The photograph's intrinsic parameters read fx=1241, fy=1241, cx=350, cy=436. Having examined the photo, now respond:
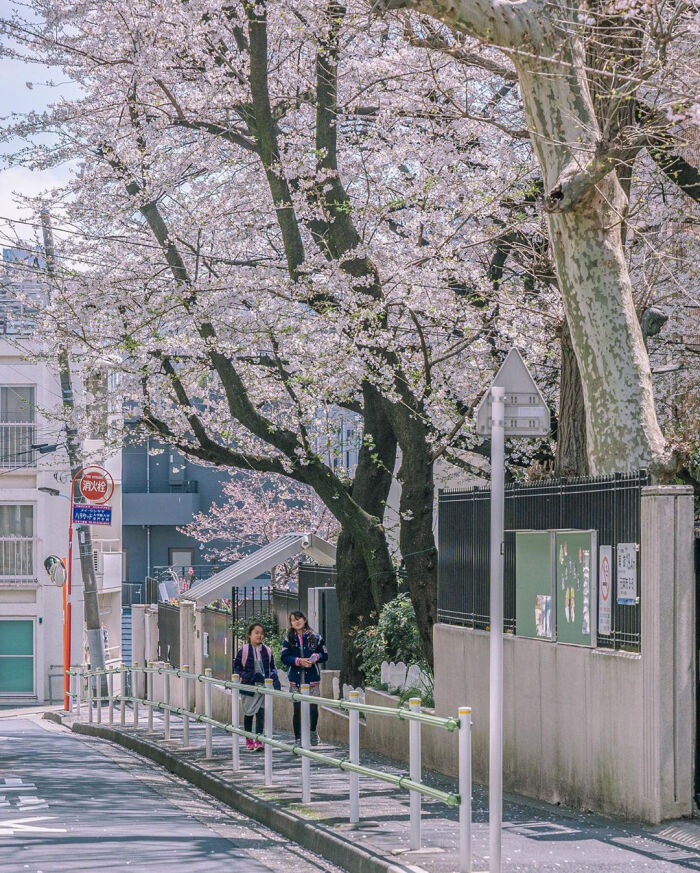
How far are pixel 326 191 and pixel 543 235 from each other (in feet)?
8.59

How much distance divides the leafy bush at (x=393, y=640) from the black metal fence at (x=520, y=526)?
2.65 metres

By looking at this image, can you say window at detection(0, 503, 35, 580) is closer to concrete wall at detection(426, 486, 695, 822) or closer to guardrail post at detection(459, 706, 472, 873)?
concrete wall at detection(426, 486, 695, 822)

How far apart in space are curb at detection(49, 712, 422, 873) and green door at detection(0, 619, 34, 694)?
2345cm

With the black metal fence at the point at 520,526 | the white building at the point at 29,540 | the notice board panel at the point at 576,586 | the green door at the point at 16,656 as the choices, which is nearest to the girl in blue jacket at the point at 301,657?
the black metal fence at the point at 520,526

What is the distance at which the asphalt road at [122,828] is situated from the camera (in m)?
8.23

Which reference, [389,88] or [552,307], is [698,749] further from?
[389,88]

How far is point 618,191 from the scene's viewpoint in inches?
408

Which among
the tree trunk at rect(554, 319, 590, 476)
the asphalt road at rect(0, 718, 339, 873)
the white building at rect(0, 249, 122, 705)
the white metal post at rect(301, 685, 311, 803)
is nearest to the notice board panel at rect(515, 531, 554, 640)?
the tree trunk at rect(554, 319, 590, 476)

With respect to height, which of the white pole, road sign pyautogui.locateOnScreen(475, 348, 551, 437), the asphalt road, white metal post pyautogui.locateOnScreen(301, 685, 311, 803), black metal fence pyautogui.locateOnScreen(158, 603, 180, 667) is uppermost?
road sign pyautogui.locateOnScreen(475, 348, 551, 437)

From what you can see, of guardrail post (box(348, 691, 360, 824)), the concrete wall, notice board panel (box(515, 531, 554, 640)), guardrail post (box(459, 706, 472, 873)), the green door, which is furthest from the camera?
the green door

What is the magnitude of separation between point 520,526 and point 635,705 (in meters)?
2.46

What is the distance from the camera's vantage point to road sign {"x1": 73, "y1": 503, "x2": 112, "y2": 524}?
2612 centimetres

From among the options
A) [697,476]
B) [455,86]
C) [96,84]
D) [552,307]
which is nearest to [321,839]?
[697,476]

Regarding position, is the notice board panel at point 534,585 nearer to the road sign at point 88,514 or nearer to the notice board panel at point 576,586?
the notice board panel at point 576,586
